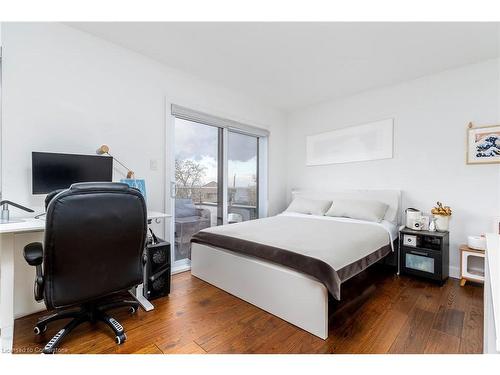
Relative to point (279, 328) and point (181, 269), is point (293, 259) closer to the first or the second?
point (279, 328)

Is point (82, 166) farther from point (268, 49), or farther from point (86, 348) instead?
point (268, 49)

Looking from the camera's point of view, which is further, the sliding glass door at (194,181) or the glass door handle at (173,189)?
the sliding glass door at (194,181)

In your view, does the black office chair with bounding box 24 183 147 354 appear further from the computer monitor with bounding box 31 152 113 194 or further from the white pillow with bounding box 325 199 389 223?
the white pillow with bounding box 325 199 389 223

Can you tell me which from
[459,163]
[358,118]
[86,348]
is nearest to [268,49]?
[358,118]

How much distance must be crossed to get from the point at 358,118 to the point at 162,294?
345 centimetres

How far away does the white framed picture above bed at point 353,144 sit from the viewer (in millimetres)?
3309

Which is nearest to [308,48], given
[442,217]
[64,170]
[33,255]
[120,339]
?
[442,217]

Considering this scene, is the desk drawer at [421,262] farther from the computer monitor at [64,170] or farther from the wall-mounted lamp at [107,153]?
the computer monitor at [64,170]

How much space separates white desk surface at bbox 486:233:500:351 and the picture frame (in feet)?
5.33

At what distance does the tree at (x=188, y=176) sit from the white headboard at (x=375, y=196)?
1.82 metres

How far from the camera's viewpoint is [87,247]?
139 centimetres

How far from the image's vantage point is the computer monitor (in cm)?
186

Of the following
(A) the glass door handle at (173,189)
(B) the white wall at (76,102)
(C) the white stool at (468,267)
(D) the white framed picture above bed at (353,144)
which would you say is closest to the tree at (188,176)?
(A) the glass door handle at (173,189)

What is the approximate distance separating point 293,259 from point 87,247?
53.3 inches
